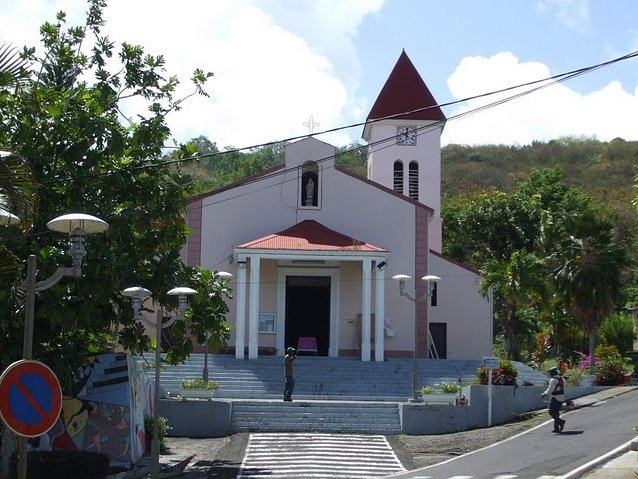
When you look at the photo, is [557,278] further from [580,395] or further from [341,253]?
[341,253]

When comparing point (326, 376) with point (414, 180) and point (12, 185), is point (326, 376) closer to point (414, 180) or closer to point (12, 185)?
point (414, 180)

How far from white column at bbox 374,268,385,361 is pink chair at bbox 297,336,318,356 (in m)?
2.67

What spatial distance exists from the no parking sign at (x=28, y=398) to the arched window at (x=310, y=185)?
26.3 m

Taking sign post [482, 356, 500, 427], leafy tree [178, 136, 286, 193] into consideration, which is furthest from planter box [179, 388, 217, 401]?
leafy tree [178, 136, 286, 193]

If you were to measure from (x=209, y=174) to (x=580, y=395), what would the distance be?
281 ft

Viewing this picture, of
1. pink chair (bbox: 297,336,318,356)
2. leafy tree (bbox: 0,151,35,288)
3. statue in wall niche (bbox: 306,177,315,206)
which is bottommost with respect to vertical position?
pink chair (bbox: 297,336,318,356)

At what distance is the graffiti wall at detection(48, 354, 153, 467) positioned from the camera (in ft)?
61.7

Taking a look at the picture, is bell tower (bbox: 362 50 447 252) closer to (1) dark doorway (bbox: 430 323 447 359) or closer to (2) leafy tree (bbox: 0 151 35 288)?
(1) dark doorway (bbox: 430 323 447 359)

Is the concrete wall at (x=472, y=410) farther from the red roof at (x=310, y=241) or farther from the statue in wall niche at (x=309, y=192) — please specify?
the statue in wall niche at (x=309, y=192)

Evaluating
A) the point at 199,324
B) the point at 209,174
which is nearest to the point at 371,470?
the point at 199,324

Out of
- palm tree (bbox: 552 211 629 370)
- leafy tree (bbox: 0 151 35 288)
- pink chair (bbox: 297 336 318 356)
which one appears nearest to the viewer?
leafy tree (bbox: 0 151 35 288)

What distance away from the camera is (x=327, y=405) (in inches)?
1032

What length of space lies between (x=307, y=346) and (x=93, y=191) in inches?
674

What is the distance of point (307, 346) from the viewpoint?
113 ft
